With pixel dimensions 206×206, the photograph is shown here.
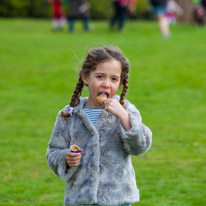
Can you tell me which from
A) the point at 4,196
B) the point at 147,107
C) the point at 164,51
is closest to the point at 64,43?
the point at 164,51

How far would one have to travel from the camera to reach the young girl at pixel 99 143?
3.28 meters

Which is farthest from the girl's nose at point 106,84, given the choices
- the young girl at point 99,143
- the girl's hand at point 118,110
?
the girl's hand at point 118,110

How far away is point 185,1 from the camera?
3075 cm

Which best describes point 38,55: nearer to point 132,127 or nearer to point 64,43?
point 64,43

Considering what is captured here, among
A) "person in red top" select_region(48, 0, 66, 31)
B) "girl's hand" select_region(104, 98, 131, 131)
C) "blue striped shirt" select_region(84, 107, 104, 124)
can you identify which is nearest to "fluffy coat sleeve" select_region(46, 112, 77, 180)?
"blue striped shirt" select_region(84, 107, 104, 124)

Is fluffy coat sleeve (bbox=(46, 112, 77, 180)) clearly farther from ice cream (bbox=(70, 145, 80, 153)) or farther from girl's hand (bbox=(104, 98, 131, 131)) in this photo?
girl's hand (bbox=(104, 98, 131, 131))

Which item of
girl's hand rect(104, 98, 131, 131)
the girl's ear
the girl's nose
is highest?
the girl's nose

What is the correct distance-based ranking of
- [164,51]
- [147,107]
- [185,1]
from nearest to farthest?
[147,107] → [164,51] → [185,1]

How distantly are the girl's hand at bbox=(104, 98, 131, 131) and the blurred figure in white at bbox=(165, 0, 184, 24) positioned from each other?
2646 cm

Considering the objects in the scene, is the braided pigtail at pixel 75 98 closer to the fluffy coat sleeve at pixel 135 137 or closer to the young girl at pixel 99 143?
the young girl at pixel 99 143

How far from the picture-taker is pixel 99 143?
333 centimetres

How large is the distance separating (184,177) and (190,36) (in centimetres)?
1307

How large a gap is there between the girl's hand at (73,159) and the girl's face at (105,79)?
0.39 metres

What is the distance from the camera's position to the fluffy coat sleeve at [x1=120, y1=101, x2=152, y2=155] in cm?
318
